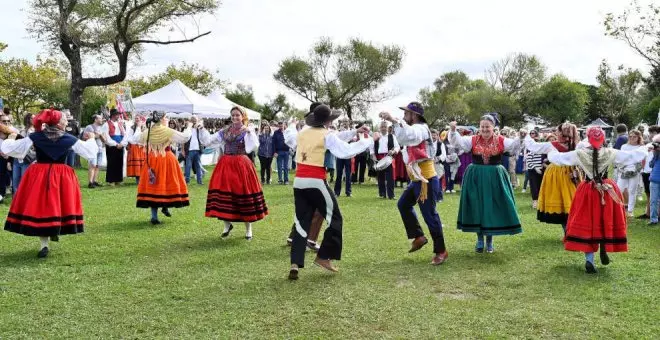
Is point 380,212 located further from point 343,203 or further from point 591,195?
point 591,195

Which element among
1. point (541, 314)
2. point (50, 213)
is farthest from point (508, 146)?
point (50, 213)

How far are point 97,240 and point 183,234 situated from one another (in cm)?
117

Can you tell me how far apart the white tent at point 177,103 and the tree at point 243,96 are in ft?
109

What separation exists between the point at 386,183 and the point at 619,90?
4426cm

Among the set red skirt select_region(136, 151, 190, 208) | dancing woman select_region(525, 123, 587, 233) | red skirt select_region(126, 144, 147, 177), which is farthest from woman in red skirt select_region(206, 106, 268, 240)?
red skirt select_region(126, 144, 147, 177)

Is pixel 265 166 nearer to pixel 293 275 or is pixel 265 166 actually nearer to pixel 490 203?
pixel 490 203

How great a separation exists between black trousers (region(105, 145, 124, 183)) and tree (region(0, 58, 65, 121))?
29972 mm

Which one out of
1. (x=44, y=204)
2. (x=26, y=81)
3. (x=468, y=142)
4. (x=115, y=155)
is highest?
(x=26, y=81)

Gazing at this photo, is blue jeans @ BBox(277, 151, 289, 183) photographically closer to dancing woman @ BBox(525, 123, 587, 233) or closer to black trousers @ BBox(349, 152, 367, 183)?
black trousers @ BBox(349, 152, 367, 183)

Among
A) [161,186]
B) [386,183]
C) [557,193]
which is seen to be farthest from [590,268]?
[386,183]

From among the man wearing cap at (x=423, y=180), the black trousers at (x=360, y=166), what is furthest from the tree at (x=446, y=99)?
the man wearing cap at (x=423, y=180)

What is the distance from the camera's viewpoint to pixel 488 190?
7.20 m

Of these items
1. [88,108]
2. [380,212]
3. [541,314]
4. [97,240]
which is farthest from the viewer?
[88,108]

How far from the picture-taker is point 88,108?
43750 mm
